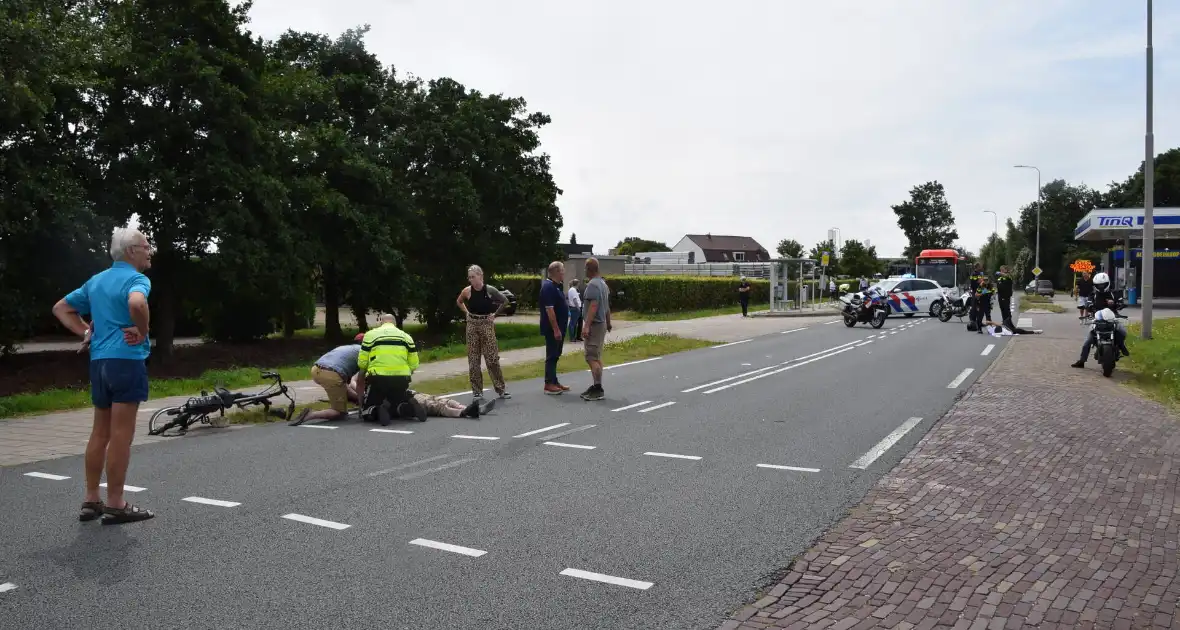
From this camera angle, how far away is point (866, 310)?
2958 cm

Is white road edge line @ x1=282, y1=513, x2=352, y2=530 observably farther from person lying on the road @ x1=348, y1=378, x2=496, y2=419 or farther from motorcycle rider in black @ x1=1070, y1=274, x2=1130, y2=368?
motorcycle rider in black @ x1=1070, y1=274, x2=1130, y2=368

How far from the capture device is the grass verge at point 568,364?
35.2 ft

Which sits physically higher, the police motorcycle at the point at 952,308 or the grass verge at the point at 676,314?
the police motorcycle at the point at 952,308

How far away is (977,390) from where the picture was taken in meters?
12.8

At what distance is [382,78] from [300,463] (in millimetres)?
27550

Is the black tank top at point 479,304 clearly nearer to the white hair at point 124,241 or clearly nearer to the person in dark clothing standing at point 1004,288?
the white hair at point 124,241

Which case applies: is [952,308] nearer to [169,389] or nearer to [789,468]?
[169,389]

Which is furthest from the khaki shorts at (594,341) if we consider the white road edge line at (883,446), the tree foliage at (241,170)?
the tree foliage at (241,170)

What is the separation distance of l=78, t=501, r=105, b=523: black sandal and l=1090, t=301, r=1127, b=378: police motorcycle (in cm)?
1446

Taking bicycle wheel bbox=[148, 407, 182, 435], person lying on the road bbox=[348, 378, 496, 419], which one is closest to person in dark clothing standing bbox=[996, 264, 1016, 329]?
person lying on the road bbox=[348, 378, 496, 419]

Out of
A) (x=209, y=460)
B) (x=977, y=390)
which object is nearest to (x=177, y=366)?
(x=209, y=460)

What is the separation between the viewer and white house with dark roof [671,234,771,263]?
130625 mm

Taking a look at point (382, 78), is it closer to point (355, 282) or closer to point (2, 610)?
point (355, 282)

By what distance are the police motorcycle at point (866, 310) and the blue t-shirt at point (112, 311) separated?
→ 2646cm
